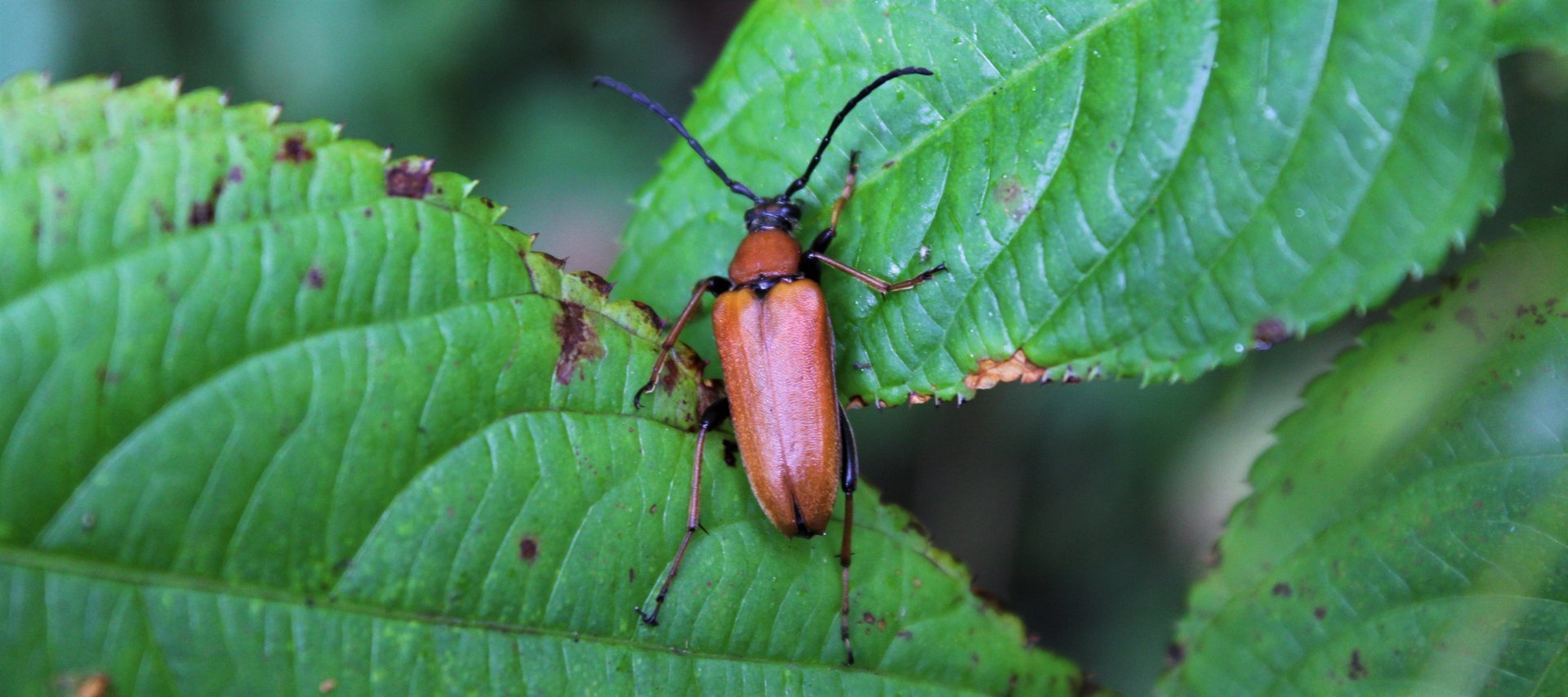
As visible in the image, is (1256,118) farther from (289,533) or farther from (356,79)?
(356,79)

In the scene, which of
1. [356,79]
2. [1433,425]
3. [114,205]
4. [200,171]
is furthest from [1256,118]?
[356,79]

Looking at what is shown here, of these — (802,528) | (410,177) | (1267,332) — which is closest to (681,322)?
(802,528)

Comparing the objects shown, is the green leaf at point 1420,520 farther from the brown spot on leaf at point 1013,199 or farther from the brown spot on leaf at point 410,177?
the brown spot on leaf at point 410,177

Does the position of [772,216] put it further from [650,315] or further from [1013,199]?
[1013,199]

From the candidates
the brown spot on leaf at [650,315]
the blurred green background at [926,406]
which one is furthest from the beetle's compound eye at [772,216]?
the blurred green background at [926,406]

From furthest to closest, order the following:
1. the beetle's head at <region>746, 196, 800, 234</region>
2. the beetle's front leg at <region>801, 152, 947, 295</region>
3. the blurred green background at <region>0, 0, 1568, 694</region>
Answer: the blurred green background at <region>0, 0, 1568, 694</region>
the beetle's head at <region>746, 196, 800, 234</region>
the beetle's front leg at <region>801, 152, 947, 295</region>

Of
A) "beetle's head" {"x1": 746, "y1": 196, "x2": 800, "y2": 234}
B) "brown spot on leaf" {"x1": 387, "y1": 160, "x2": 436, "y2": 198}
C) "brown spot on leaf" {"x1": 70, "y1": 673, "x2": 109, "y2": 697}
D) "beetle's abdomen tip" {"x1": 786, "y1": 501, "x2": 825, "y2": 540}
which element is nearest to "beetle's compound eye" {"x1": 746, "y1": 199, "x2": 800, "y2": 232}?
"beetle's head" {"x1": 746, "y1": 196, "x2": 800, "y2": 234}

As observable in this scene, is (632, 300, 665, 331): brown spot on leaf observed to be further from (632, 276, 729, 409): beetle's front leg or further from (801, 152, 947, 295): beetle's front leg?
(801, 152, 947, 295): beetle's front leg
